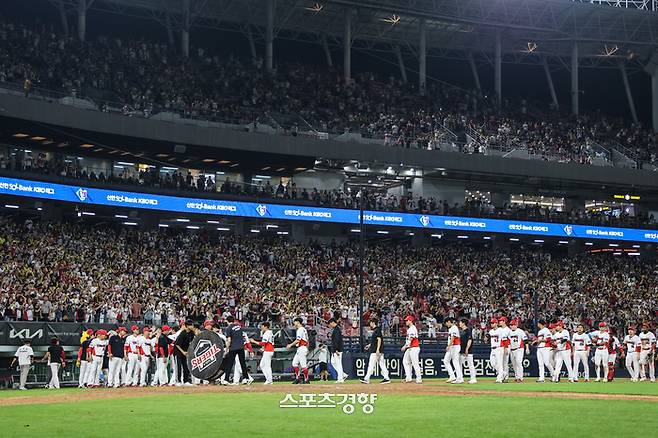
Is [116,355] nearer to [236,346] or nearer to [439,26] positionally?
[236,346]

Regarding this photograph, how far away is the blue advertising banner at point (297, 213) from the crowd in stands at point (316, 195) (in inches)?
22.5

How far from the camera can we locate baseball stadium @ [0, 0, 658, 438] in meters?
22.0

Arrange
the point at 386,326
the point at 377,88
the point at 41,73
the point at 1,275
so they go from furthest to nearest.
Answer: the point at 377,88, the point at 41,73, the point at 386,326, the point at 1,275

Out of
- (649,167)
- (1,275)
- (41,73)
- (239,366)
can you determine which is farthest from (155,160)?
(649,167)

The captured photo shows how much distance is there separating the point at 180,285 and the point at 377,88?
2826cm

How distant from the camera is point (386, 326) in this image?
140 feet

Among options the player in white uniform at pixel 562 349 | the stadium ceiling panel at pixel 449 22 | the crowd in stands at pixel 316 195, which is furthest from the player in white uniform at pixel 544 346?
the stadium ceiling panel at pixel 449 22

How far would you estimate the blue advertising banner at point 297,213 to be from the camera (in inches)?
1789

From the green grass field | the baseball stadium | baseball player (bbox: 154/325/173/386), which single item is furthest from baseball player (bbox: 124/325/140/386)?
the green grass field

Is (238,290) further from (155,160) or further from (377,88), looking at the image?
(377,88)

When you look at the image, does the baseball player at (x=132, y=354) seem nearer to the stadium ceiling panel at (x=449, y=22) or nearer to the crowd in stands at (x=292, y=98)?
the crowd in stands at (x=292, y=98)

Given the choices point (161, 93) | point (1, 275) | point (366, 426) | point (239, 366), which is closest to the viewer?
point (366, 426)

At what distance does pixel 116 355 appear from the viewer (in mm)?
26312

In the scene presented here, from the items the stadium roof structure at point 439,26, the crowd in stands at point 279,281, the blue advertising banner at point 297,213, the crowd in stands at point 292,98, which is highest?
the stadium roof structure at point 439,26
